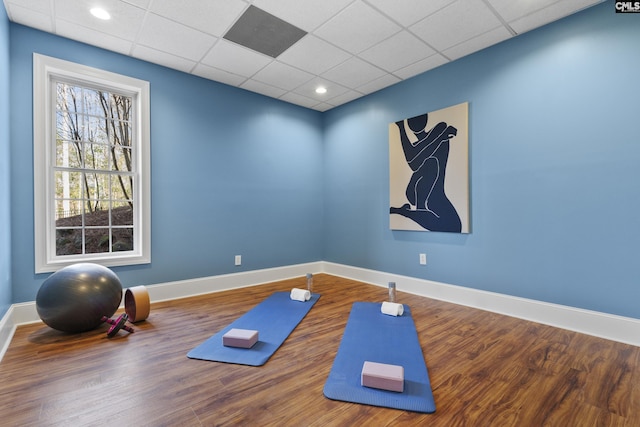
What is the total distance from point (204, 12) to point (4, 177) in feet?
6.85

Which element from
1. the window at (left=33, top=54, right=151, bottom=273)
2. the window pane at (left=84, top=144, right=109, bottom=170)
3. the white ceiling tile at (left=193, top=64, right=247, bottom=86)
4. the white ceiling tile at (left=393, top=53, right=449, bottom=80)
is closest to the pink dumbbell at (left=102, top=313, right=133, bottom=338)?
the window at (left=33, top=54, right=151, bottom=273)

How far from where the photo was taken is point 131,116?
10.8ft

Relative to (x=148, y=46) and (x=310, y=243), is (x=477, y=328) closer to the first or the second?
(x=310, y=243)

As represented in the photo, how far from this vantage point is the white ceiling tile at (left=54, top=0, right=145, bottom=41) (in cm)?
235

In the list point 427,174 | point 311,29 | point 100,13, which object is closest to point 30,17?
point 100,13

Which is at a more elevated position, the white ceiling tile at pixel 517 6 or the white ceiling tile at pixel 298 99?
the white ceiling tile at pixel 298 99

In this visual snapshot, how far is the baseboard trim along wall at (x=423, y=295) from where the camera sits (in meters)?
2.28

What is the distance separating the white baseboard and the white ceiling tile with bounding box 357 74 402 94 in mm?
2515

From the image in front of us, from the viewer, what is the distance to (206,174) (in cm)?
368

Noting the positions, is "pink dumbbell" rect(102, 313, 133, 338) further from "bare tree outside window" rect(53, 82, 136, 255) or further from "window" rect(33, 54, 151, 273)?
"bare tree outside window" rect(53, 82, 136, 255)

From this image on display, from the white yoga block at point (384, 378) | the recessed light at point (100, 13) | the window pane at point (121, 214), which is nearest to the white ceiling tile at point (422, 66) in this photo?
the recessed light at point (100, 13)

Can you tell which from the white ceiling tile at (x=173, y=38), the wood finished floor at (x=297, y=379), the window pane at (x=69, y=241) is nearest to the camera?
the wood finished floor at (x=297, y=379)

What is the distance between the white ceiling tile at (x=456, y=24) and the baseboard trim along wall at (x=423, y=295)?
2528 millimetres

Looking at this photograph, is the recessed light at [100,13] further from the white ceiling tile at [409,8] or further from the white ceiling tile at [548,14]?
the white ceiling tile at [548,14]
